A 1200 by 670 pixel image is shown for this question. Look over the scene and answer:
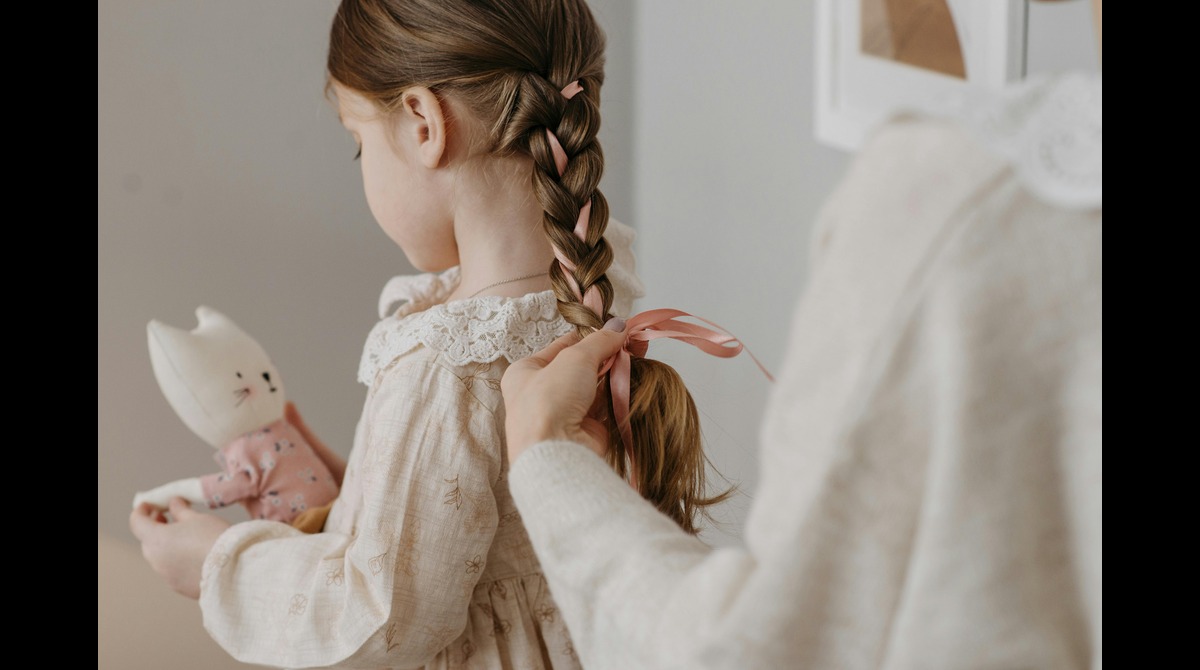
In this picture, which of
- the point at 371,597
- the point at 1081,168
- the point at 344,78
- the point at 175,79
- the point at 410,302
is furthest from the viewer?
the point at 175,79

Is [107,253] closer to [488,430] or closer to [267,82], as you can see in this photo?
[267,82]

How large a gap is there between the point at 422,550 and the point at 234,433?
1.21ft

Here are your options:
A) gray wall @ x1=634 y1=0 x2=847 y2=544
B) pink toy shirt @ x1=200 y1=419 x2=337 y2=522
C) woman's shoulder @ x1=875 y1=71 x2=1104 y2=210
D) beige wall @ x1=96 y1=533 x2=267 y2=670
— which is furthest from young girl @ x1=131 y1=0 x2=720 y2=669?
beige wall @ x1=96 y1=533 x2=267 y2=670

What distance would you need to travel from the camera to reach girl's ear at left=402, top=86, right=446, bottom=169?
0.72 meters

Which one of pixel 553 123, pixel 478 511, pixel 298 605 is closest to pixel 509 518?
Answer: pixel 478 511

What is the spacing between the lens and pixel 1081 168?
33 cm

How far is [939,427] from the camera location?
1.01ft

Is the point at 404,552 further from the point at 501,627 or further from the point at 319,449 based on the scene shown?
Answer: the point at 319,449

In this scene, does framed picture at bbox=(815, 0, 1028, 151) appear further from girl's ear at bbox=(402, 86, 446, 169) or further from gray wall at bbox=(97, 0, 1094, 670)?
gray wall at bbox=(97, 0, 1094, 670)

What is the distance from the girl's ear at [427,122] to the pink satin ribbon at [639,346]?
0.67 feet

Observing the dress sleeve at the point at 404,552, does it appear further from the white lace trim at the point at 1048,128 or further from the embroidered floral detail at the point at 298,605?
the white lace trim at the point at 1048,128

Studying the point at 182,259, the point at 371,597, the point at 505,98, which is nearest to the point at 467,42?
the point at 505,98

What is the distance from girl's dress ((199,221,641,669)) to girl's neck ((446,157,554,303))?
0.12 feet
